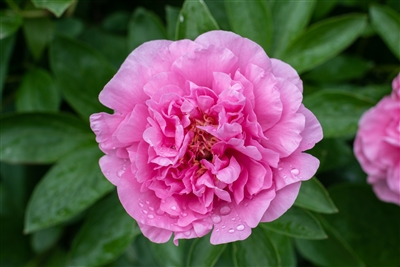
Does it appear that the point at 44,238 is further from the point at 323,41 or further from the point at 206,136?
the point at 323,41

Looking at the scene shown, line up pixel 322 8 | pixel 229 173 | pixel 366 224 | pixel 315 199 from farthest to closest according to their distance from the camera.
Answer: pixel 366 224, pixel 322 8, pixel 315 199, pixel 229 173

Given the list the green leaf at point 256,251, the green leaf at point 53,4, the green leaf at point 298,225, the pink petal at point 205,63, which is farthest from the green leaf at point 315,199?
the green leaf at point 53,4

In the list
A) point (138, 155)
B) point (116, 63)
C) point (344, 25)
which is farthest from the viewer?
point (116, 63)

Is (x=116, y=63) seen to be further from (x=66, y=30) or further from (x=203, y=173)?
(x=203, y=173)

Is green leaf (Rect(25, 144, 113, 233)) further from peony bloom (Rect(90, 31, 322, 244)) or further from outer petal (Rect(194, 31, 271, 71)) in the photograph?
outer petal (Rect(194, 31, 271, 71))

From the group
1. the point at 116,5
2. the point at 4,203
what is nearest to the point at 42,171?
the point at 4,203

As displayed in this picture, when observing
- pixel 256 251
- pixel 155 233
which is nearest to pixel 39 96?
pixel 155 233
